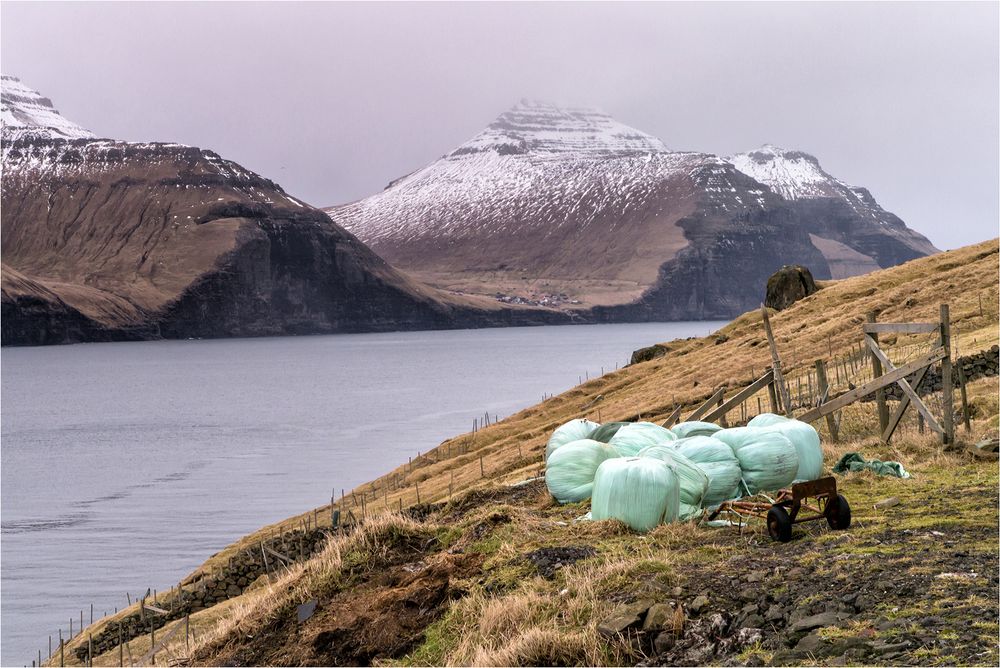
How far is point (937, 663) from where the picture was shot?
7.82m

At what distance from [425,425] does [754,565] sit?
2575 inches

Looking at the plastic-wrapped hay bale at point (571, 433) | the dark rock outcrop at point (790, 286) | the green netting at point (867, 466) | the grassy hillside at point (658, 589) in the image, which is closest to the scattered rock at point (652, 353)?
the dark rock outcrop at point (790, 286)

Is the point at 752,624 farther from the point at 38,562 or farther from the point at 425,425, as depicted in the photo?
the point at 425,425

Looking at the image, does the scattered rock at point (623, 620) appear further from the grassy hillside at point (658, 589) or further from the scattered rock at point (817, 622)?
the scattered rock at point (817, 622)

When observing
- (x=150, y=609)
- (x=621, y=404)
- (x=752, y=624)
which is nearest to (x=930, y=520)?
(x=752, y=624)

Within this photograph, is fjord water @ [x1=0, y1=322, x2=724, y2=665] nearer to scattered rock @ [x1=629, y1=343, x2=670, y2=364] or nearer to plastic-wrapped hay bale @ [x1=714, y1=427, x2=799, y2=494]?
scattered rock @ [x1=629, y1=343, x2=670, y2=364]

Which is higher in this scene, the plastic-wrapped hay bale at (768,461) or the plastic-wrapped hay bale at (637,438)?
the plastic-wrapped hay bale at (637,438)

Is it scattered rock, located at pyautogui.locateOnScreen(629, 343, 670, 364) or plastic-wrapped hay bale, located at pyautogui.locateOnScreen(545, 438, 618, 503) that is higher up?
scattered rock, located at pyautogui.locateOnScreen(629, 343, 670, 364)

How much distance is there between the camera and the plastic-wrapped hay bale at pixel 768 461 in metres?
15.4

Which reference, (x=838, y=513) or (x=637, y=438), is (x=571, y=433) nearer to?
(x=637, y=438)

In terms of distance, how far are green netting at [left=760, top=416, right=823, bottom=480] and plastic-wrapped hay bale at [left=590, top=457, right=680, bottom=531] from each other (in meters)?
2.98

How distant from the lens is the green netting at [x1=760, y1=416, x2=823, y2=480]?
1598 centimetres

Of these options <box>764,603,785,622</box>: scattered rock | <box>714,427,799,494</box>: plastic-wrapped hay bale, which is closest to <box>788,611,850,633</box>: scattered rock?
<box>764,603,785,622</box>: scattered rock

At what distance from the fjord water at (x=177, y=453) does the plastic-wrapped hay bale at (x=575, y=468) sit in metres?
14.7
